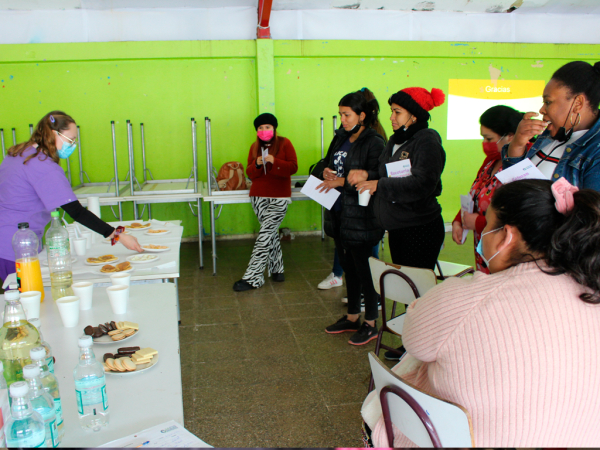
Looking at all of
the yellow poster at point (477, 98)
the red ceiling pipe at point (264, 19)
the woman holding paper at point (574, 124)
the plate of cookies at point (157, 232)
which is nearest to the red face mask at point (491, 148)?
the woman holding paper at point (574, 124)

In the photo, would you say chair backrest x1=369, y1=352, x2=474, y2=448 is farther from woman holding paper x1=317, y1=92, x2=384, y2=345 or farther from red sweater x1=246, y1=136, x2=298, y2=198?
red sweater x1=246, y1=136, x2=298, y2=198

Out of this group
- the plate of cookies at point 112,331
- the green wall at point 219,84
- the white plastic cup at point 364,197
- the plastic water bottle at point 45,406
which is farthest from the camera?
the green wall at point 219,84

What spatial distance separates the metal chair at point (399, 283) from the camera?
1848 millimetres

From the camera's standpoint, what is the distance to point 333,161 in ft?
9.50

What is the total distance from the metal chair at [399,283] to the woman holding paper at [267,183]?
6.00 feet

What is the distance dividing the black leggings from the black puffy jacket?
10.0 inches

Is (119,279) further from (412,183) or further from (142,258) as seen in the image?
(412,183)

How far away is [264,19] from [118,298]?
435cm

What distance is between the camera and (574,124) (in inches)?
58.7

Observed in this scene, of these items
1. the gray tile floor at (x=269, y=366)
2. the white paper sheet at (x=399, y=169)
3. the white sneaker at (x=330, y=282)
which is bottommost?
the gray tile floor at (x=269, y=366)

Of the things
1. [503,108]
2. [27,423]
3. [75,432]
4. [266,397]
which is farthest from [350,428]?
[503,108]

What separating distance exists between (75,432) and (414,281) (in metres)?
1.38

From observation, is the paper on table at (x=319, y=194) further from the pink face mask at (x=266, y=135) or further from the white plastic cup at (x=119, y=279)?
the white plastic cup at (x=119, y=279)

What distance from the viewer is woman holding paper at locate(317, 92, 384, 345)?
103 inches
